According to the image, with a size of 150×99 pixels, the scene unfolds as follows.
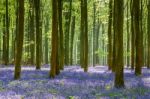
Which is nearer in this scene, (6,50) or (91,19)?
(6,50)

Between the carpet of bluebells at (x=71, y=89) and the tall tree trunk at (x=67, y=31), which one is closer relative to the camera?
the carpet of bluebells at (x=71, y=89)

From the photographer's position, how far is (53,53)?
2256 cm

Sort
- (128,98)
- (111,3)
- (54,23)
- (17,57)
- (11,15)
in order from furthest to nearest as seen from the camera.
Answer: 1. (11,15)
2. (111,3)
3. (54,23)
4. (17,57)
5. (128,98)

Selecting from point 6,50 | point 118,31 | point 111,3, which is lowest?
point 6,50

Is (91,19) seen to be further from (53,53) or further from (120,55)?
(120,55)

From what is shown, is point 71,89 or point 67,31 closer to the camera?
point 71,89

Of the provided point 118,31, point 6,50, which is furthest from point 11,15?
point 118,31

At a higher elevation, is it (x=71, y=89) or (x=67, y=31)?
(x=67, y=31)

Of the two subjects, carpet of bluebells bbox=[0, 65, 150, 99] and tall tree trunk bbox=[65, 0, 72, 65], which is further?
tall tree trunk bbox=[65, 0, 72, 65]

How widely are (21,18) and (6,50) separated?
22309mm

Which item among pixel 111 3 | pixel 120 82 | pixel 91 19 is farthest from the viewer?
pixel 91 19

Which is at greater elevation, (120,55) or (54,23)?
(54,23)

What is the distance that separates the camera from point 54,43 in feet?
74.2

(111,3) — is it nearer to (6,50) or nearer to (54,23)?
(54,23)
